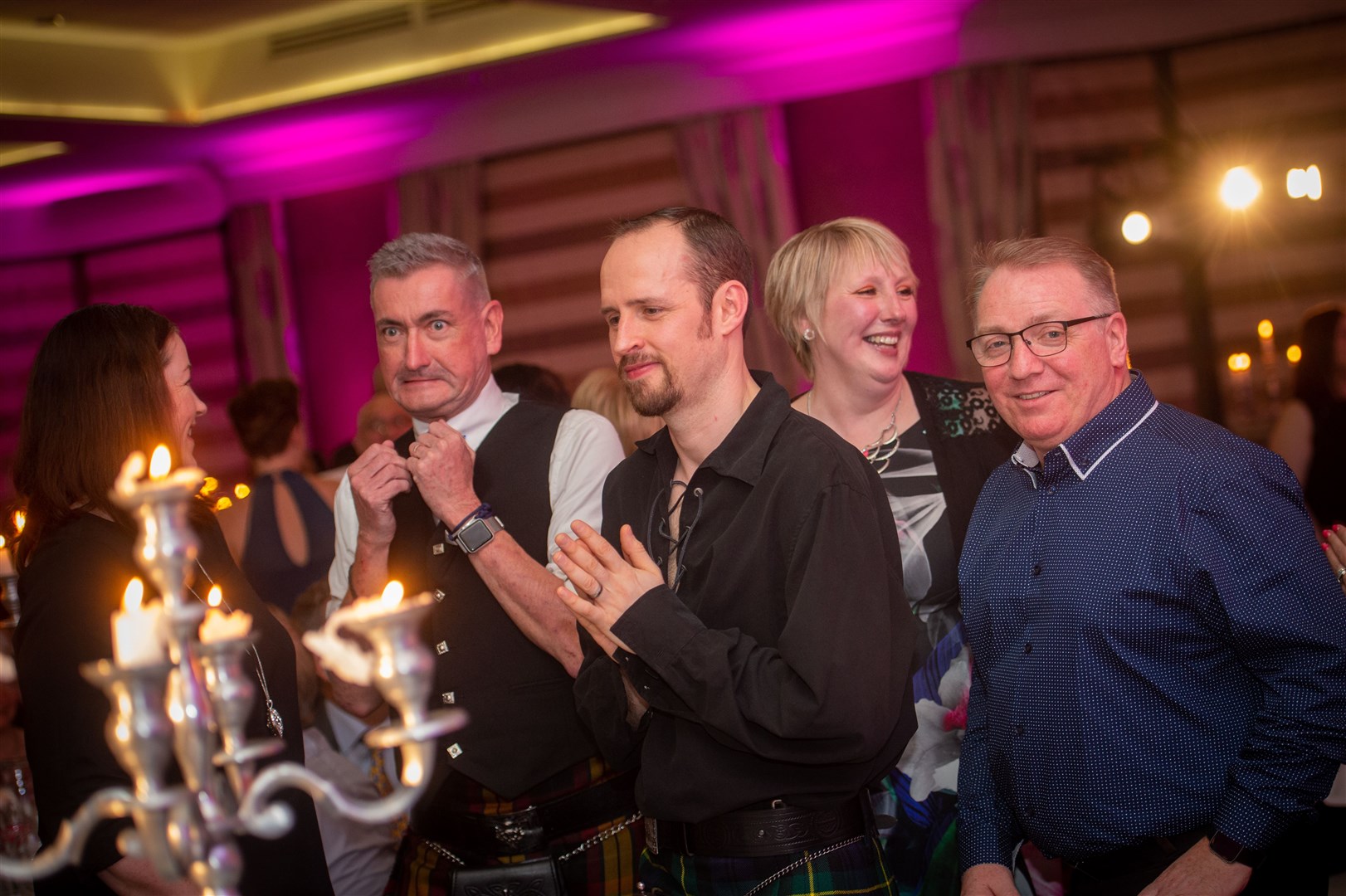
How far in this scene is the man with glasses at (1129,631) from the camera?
5.61ft

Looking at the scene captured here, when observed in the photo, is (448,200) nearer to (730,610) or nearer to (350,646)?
(730,610)

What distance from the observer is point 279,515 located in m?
4.30

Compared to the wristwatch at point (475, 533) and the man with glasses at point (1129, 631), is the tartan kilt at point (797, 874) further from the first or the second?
the wristwatch at point (475, 533)

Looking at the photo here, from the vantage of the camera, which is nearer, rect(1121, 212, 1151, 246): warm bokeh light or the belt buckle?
the belt buckle

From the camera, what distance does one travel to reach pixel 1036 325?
1.97 m

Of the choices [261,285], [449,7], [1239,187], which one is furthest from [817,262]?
[261,285]

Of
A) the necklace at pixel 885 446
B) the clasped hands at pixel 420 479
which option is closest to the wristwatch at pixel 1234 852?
the necklace at pixel 885 446

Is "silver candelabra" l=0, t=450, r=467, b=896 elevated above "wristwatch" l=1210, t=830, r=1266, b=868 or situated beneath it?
elevated above

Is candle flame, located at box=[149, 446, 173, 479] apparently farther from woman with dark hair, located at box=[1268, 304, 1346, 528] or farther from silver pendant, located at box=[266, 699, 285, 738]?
woman with dark hair, located at box=[1268, 304, 1346, 528]

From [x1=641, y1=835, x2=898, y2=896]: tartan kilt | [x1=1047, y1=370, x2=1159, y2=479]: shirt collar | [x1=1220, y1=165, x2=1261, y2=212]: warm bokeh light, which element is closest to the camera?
[x1=641, y1=835, x2=898, y2=896]: tartan kilt

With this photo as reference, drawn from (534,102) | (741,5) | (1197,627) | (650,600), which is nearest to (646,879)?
(650,600)

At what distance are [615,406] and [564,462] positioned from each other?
98 centimetres

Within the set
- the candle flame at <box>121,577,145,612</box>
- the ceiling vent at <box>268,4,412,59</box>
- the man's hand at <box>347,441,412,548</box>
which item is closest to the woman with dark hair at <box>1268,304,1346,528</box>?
the man's hand at <box>347,441,412,548</box>

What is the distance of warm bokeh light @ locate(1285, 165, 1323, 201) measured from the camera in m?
5.44
